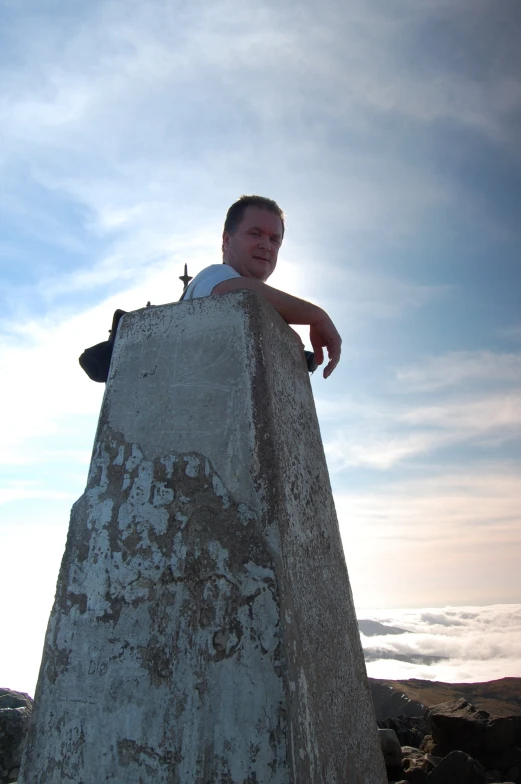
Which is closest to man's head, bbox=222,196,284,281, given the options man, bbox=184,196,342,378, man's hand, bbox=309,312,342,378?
man, bbox=184,196,342,378

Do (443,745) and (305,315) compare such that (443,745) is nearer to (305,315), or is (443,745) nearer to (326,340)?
(326,340)

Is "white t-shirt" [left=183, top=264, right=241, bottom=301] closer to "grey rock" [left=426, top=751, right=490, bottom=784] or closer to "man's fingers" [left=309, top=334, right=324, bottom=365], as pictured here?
"man's fingers" [left=309, top=334, right=324, bottom=365]

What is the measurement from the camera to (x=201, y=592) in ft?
5.07

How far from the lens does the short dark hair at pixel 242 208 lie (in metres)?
2.41

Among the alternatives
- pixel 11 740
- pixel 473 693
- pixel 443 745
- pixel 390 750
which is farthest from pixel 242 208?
pixel 473 693

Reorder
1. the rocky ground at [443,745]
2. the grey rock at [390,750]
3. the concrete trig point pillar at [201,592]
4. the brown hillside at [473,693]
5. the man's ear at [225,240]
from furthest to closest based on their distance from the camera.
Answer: the brown hillside at [473,693], the grey rock at [390,750], the rocky ground at [443,745], the man's ear at [225,240], the concrete trig point pillar at [201,592]

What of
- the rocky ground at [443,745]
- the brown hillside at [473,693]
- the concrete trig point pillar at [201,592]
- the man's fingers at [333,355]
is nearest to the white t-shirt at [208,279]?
the concrete trig point pillar at [201,592]

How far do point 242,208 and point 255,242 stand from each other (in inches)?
6.8

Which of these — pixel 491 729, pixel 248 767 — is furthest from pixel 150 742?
pixel 491 729

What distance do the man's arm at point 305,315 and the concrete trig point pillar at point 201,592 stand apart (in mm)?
107

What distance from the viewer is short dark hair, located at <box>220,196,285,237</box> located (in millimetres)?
2414

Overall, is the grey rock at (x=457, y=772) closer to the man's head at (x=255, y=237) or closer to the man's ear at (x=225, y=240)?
the man's head at (x=255, y=237)

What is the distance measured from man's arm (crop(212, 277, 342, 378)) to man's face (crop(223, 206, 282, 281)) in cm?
23

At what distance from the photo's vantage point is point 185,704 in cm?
146
